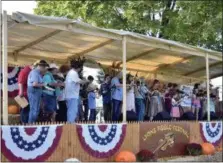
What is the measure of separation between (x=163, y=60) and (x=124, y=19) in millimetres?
5136

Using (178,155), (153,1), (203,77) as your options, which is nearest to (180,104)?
(178,155)

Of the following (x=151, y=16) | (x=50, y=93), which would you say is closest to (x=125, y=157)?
(x=50, y=93)

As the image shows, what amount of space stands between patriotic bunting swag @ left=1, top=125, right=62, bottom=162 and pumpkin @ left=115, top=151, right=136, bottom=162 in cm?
175

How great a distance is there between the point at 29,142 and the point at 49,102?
1387mm

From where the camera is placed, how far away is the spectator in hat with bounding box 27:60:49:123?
929 cm

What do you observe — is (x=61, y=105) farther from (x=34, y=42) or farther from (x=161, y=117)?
(x=161, y=117)

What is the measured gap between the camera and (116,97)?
11.5 metres

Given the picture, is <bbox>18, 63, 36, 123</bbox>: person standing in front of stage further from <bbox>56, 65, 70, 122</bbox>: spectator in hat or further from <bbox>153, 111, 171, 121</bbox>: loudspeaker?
<bbox>153, 111, 171, 121</bbox>: loudspeaker

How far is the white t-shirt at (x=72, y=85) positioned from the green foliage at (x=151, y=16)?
8.73 meters

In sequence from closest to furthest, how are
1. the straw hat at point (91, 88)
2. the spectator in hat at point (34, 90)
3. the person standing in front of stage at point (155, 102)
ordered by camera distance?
the spectator in hat at point (34, 90), the straw hat at point (91, 88), the person standing in front of stage at point (155, 102)

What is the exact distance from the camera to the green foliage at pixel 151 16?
17.9m

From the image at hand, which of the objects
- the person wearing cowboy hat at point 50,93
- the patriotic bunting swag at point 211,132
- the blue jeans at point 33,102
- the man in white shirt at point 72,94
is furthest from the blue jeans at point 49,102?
the patriotic bunting swag at point 211,132

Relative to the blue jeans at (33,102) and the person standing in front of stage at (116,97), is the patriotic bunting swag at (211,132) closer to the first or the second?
the person standing in front of stage at (116,97)

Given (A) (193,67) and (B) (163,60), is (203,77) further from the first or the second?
(B) (163,60)
